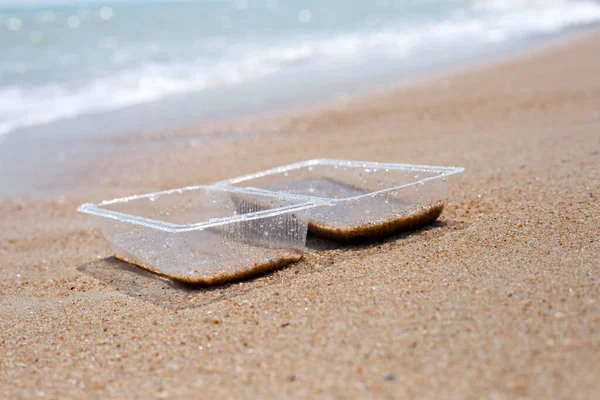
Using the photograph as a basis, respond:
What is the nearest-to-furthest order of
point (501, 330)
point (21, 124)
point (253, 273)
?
1. point (501, 330)
2. point (253, 273)
3. point (21, 124)

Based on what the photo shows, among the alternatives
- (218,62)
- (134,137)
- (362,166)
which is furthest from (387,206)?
(218,62)

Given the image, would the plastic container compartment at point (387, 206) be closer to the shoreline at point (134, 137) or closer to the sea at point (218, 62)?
the shoreline at point (134, 137)

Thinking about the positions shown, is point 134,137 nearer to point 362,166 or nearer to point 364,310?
point 362,166

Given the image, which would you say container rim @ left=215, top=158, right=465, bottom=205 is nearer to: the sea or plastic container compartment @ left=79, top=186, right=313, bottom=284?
plastic container compartment @ left=79, top=186, right=313, bottom=284

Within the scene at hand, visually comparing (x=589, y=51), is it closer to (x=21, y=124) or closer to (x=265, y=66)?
(x=265, y=66)

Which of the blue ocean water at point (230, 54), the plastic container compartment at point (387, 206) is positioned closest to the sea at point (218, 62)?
the blue ocean water at point (230, 54)

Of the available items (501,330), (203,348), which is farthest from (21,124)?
(501,330)

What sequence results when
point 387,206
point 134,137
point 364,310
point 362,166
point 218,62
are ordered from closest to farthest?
point 364,310 < point 387,206 < point 362,166 < point 134,137 < point 218,62
